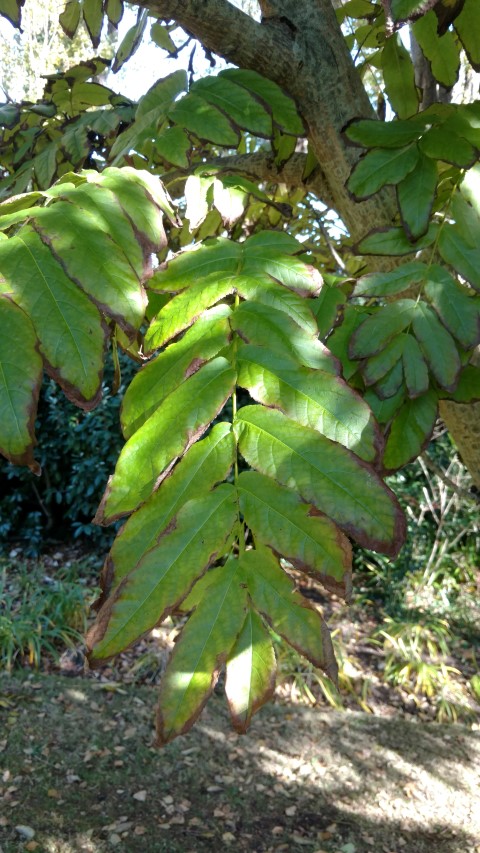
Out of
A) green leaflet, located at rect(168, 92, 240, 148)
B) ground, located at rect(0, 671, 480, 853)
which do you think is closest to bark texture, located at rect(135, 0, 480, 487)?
green leaflet, located at rect(168, 92, 240, 148)

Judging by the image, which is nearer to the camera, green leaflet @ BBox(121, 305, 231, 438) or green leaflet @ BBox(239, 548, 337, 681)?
green leaflet @ BBox(239, 548, 337, 681)

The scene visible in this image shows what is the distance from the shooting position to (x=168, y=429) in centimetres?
80

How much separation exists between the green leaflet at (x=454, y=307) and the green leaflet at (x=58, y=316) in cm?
55

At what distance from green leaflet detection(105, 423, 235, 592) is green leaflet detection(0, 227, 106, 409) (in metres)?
0.12

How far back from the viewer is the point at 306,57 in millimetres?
1418

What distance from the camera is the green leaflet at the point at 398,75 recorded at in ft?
4.69

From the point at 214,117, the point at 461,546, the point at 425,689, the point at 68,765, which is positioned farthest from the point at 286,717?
the point at 214,117

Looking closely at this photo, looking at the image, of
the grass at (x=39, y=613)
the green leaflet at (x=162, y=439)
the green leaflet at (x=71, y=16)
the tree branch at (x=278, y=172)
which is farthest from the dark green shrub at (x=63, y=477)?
the green leaflet at (x=162, y=439)

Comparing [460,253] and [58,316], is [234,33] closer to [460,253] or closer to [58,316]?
[460,253]

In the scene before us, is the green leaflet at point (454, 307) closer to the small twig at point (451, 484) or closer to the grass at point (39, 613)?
the small twig at point (451, 484)

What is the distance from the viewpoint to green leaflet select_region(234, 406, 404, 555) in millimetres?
707

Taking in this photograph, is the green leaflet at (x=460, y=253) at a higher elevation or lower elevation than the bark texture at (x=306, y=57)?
lower

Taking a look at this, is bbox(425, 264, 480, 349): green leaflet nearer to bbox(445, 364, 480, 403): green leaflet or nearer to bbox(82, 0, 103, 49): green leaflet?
bbox(445, 364, 480, 403): green leaflet

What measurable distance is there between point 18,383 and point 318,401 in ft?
1.04
